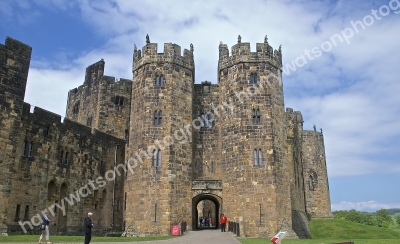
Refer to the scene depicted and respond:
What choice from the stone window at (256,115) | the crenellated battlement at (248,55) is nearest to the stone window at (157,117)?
the crenellated battlement at (248,55)

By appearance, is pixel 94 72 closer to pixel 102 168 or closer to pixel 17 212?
pixel 102 168

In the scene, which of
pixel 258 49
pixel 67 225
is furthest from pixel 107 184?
pixel 258 49

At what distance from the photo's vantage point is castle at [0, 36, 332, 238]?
25.2 m

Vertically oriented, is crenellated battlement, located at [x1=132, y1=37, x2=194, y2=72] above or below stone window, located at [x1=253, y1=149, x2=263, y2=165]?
above

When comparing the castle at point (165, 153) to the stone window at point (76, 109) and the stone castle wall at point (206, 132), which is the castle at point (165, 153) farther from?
the stone window at point (76, 109)

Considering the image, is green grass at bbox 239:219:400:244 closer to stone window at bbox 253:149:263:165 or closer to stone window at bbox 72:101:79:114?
stone window at bbox 253:149:263:165

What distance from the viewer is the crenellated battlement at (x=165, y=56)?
32.1m

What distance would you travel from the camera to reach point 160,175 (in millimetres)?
29141

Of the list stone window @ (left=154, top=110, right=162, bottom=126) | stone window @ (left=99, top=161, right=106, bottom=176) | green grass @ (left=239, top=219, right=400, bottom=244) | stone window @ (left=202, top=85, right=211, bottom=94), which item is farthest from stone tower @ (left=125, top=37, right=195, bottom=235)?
green grass @ (left=239, top=219, right=400, bottom=244)

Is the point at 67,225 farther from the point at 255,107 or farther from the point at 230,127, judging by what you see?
the point at 255,107

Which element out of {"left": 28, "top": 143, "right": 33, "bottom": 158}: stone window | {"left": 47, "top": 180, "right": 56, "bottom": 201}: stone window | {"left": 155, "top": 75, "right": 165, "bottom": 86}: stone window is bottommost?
{"left": 47, "top": 180, "right": 56, "bottom": 201}: stone window

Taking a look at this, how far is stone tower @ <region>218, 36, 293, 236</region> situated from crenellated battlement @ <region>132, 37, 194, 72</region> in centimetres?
332

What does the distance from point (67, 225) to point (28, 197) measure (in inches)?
175

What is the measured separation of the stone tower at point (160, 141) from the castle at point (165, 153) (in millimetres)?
82
